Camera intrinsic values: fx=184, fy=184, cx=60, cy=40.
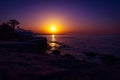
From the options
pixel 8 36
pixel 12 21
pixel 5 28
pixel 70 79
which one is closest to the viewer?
pixel 70 79

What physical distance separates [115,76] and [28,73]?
14.5 feet

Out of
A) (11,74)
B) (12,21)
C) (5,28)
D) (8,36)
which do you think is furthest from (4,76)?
(12,21)

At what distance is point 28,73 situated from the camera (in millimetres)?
9250

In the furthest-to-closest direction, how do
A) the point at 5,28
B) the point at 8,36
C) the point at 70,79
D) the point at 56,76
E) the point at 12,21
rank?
the point at 12,21 < the point at 5,28 < the point at 8,36 < the point at 56,76 < the point at 70,79

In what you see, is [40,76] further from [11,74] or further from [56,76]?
[11,74]

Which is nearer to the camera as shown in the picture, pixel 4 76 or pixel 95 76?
pixel 4 76

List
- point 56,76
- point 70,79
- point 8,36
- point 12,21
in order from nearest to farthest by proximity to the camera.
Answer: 1. point 70,79
2. point 56,76
3. point 8,36
4. point 12,21

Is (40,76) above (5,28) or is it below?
below

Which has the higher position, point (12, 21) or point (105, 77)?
point (12, 21)

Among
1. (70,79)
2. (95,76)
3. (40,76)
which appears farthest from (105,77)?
(40,76)

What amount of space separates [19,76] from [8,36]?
36.1m

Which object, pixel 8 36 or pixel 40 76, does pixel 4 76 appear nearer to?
pixel 40 76

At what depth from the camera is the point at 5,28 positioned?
53438 mm

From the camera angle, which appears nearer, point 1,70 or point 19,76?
point 19,76
